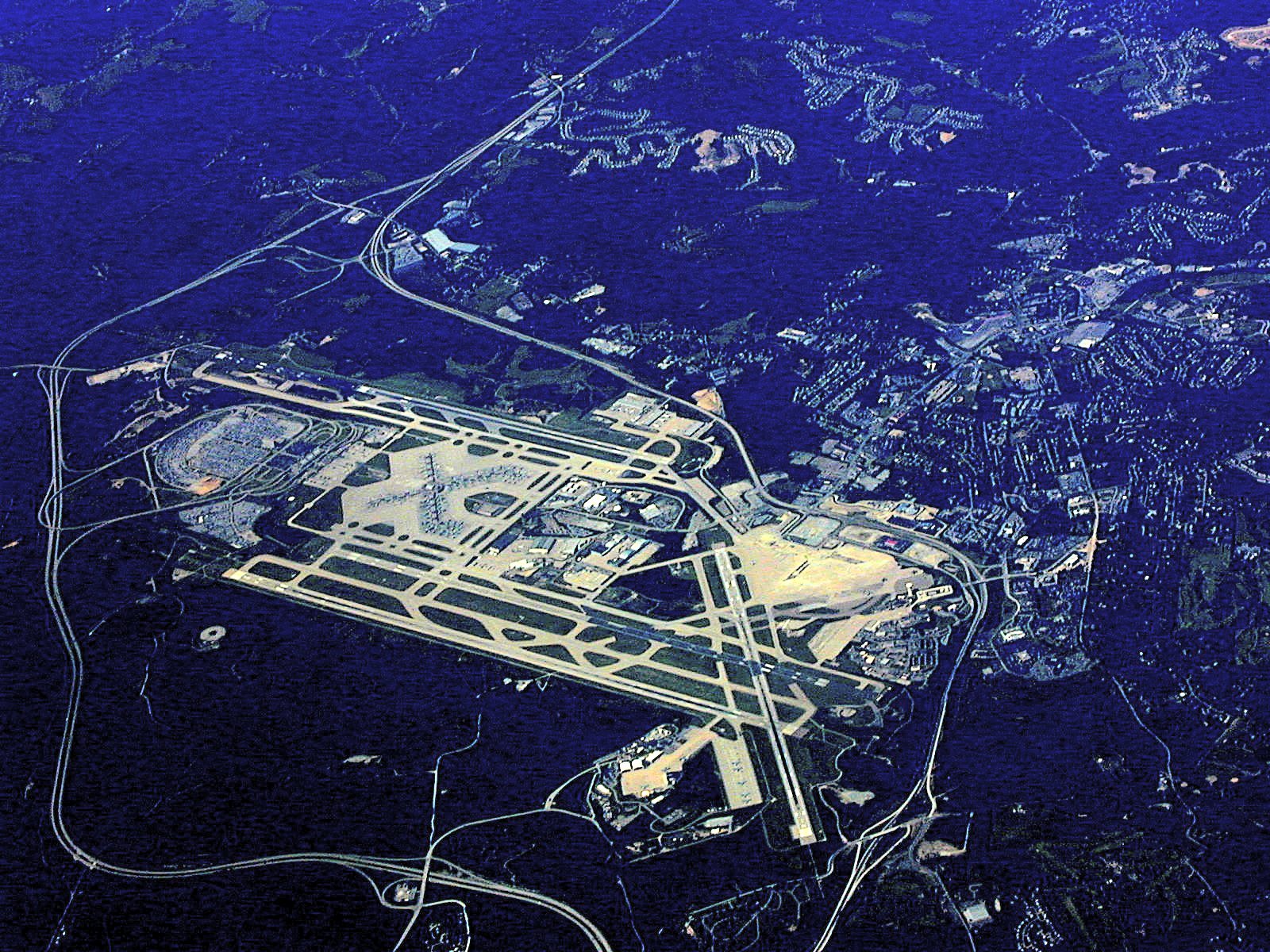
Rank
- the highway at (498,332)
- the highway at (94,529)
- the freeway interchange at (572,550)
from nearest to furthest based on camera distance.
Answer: the highway at (498,332) → the highway at (94,529) → the freeway interchange at (572,550)

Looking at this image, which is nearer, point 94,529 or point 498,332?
point 94,529

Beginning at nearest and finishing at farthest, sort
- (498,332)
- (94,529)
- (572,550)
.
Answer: (572,550)
(94,529)
(498,332)

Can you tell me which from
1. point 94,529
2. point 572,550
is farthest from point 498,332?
point 94,529

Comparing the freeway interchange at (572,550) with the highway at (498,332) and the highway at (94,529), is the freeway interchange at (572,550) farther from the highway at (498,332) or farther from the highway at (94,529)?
the highway at (94,529)

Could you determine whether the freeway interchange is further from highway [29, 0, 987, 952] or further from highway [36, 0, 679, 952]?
highway [36, 0, 679, 952]

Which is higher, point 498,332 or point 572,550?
point 572,550

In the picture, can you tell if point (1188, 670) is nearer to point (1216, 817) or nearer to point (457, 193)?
point (1216, 817)

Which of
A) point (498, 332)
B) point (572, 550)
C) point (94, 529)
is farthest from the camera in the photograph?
point (498, 332)

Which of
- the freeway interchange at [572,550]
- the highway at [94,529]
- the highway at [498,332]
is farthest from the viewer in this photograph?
the freeway interchange at [572,550]

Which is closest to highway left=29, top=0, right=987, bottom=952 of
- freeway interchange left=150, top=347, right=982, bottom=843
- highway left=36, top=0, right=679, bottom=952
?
highway left=36, top=0, right=679, bottom=952

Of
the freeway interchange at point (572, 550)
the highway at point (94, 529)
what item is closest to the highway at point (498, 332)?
the highway at point (94, 529)

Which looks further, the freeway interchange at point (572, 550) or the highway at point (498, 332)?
the freeway interchange at point (572, 550)

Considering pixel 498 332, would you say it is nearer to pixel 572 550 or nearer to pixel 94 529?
pixel 572 550
